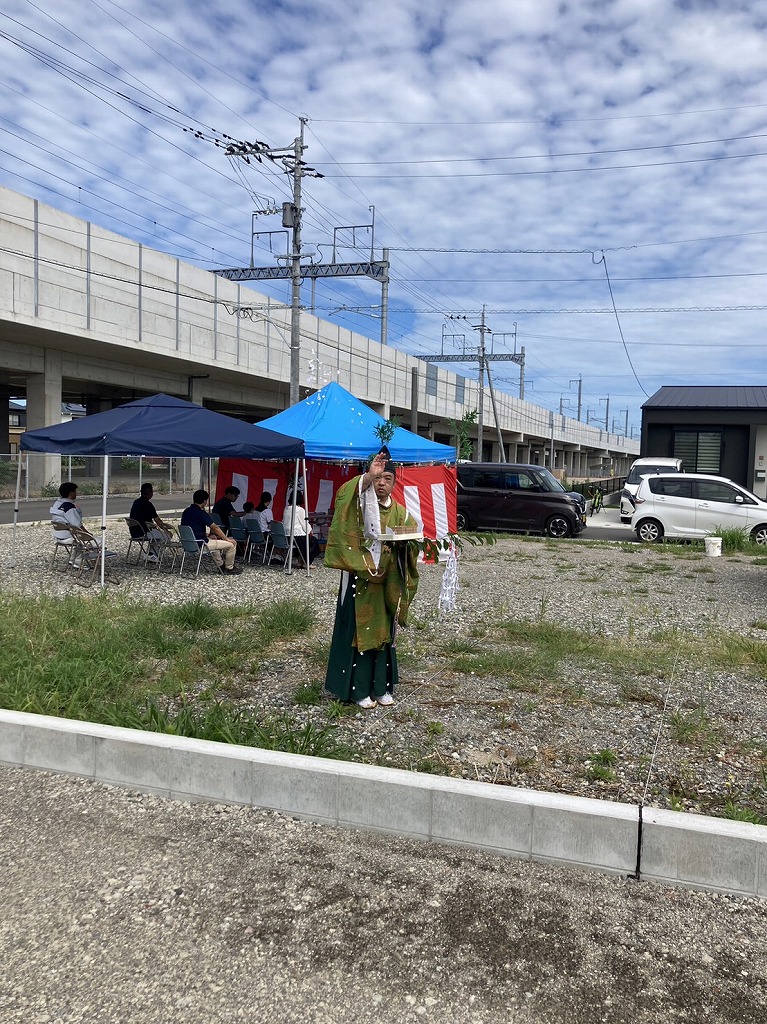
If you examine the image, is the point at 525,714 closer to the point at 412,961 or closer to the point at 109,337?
the point at 412,961

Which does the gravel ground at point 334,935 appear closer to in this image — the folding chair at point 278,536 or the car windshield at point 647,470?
the folding chair at point 278,536

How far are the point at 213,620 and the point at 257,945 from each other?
496cm

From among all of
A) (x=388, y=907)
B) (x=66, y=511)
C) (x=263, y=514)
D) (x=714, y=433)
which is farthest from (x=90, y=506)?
(x=388, y=907)

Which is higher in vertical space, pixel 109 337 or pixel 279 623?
pixel 109 337

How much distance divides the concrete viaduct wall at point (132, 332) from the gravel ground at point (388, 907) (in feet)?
77.3

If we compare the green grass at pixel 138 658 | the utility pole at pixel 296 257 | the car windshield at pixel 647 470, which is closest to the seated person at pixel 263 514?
the green grass at pixel 138 658

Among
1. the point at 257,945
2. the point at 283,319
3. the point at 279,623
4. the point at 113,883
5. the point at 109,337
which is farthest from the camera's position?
the point at 283,319

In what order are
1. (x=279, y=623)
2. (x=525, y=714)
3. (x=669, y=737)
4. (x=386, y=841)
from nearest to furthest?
(x=386, y=841) < (x=669, y=737) < (x=525, y=714) < (x=279, y=623)

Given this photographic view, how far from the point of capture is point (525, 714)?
508 cm

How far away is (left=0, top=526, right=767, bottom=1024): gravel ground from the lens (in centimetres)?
251

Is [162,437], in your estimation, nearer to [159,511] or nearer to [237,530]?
[237,530]

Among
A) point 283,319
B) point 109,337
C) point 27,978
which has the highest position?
point 283,319

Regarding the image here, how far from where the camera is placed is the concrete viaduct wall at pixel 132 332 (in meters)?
24.6

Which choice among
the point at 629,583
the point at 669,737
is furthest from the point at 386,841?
the point at 629,583
